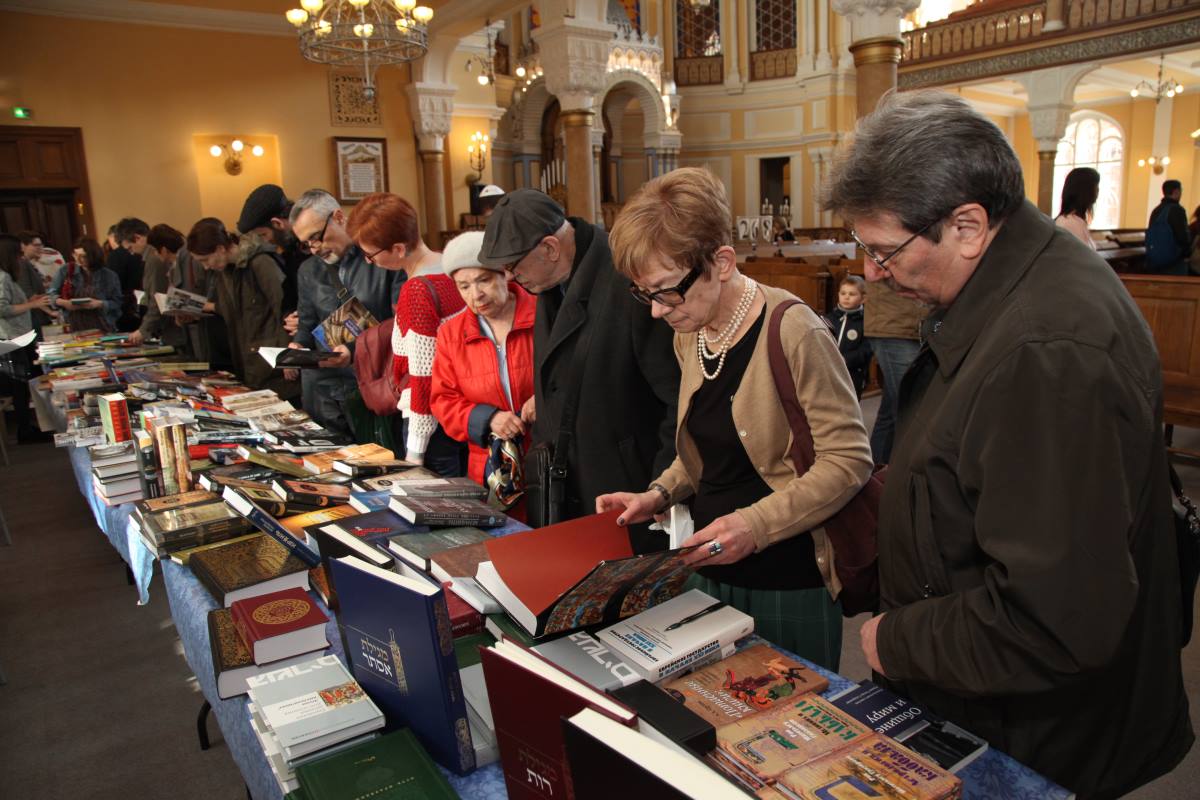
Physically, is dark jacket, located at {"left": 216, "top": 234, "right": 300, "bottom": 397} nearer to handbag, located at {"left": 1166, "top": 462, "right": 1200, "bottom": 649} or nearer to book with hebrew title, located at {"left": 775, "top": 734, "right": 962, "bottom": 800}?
book with hebrew title, located at {"left": 775, "top": 734, "right": 962, "bottom": 800}

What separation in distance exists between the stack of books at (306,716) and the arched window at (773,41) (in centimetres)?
2045

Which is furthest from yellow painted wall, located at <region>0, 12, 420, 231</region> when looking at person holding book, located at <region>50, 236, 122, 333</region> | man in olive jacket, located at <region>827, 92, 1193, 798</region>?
man in olive jacket, located at <region>827, 92, 1193, 798</region>

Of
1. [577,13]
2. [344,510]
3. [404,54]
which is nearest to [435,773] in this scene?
[344,510]

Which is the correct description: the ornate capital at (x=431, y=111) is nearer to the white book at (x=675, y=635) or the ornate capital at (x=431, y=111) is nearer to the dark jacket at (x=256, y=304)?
the dark jacket at (x=256, y=304)

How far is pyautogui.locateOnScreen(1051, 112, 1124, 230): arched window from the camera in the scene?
22445 millimetres

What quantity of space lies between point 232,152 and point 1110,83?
70.1ft

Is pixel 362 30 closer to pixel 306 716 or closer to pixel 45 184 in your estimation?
pixel 45 184

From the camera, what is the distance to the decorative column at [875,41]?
19.5 feet

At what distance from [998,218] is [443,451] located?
7.17 feet

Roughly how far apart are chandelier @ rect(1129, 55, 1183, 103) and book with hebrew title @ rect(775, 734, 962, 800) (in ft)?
73.9

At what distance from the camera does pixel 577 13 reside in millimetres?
8875

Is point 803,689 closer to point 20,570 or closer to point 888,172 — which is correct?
point 888,172

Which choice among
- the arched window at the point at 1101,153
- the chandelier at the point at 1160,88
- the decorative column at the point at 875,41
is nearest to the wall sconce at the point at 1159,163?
the arched window at the point at 1101,153

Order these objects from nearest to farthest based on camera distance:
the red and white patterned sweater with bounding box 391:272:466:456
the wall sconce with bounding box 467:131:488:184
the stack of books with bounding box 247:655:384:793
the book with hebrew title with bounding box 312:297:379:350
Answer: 1. the stack of books with bounding box 247:655:384:793
2. the red and white patterned sweater with bounding box 391:272:466:456
3. the book with hebrew title with bounding box 312:297:379:350
4. the wall sconce with bounding box 467:131:488:184
